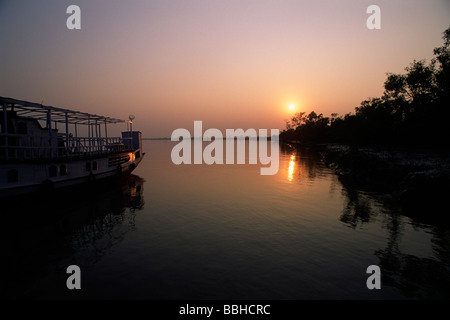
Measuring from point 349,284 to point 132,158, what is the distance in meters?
33.8

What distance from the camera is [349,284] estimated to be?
8.71 m

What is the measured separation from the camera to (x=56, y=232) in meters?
14.1

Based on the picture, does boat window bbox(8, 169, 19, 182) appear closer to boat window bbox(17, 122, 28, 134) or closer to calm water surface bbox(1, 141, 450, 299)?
calm water surface bbox(1, 141, 450, 299)

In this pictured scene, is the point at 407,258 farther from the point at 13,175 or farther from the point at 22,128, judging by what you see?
the point at 22,128

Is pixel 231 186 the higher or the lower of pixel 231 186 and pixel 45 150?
the lower

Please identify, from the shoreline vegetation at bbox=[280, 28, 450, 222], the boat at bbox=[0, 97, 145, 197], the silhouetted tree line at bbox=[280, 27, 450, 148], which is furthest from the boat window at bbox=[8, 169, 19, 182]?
the silhouetted tree line at bbox=[280, 27, 450, 148]

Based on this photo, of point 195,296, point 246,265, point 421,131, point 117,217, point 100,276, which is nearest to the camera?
point 195,296

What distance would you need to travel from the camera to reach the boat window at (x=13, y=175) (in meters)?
16.3

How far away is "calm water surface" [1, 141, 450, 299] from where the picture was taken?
8.53m

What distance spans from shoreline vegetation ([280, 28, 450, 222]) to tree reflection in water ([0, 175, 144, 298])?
66.7 ft

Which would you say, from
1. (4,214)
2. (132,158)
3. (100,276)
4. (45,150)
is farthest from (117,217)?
(132,158)

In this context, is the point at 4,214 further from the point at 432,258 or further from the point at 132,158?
the point at 432,258
